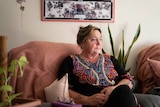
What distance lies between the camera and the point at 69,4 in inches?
106

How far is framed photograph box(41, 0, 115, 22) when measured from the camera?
2662 mm

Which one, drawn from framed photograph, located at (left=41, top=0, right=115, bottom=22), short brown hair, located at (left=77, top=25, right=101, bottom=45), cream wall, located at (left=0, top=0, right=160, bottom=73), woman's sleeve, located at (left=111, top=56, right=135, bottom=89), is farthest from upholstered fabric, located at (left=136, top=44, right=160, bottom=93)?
short brown hair, located at (left=77, top=25, right=101, bottom=45)

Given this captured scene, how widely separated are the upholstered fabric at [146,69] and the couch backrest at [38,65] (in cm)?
68

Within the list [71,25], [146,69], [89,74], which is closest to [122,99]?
[89,74]

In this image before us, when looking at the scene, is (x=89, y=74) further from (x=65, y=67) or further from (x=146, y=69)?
(x=146, y=69)

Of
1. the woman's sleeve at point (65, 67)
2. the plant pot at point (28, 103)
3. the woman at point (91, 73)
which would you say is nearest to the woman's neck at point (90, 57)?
the woman at point (91, 73)

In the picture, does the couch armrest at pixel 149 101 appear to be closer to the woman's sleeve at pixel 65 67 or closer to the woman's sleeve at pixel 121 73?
the woman's sleeve at pixel 121 73

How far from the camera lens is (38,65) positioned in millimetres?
2256

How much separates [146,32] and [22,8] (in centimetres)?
132

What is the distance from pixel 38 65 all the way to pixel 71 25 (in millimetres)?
655

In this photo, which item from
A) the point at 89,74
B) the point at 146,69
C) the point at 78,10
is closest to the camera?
→ the point at 89,74

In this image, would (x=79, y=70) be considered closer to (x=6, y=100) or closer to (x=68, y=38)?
(x=68, y=38)

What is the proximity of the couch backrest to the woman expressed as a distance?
0.35 ft

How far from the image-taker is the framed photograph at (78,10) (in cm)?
266
